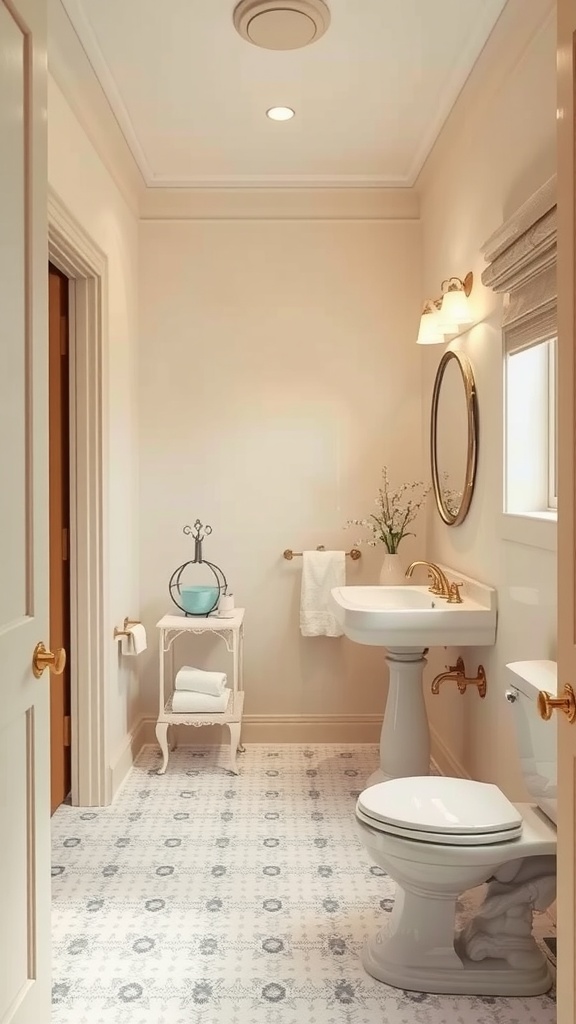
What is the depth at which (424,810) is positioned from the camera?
203 cm

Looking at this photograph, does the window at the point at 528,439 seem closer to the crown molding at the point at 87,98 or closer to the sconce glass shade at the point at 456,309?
the sconce glass shade at the point at 456,309

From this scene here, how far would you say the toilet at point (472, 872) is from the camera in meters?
1.94

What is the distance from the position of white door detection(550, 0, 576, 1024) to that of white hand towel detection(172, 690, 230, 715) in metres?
2.23

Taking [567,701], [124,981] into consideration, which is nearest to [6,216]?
[567,701]

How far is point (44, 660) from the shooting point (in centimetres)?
161

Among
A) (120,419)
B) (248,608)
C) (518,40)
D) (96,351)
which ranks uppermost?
(518,40)

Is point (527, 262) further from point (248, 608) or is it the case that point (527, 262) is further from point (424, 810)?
point (248, 608)

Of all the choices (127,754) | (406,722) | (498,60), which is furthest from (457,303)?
(127,754)

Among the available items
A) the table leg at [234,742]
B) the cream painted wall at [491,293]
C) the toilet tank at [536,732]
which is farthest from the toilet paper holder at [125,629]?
the toilet tank at [536,732]

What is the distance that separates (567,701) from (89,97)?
8.44 feet

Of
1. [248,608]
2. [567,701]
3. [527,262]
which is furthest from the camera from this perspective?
[248,608]

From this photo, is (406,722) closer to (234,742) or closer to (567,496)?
(234,742)

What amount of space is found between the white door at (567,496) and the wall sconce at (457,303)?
1.56 metres

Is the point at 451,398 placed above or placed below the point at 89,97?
below
